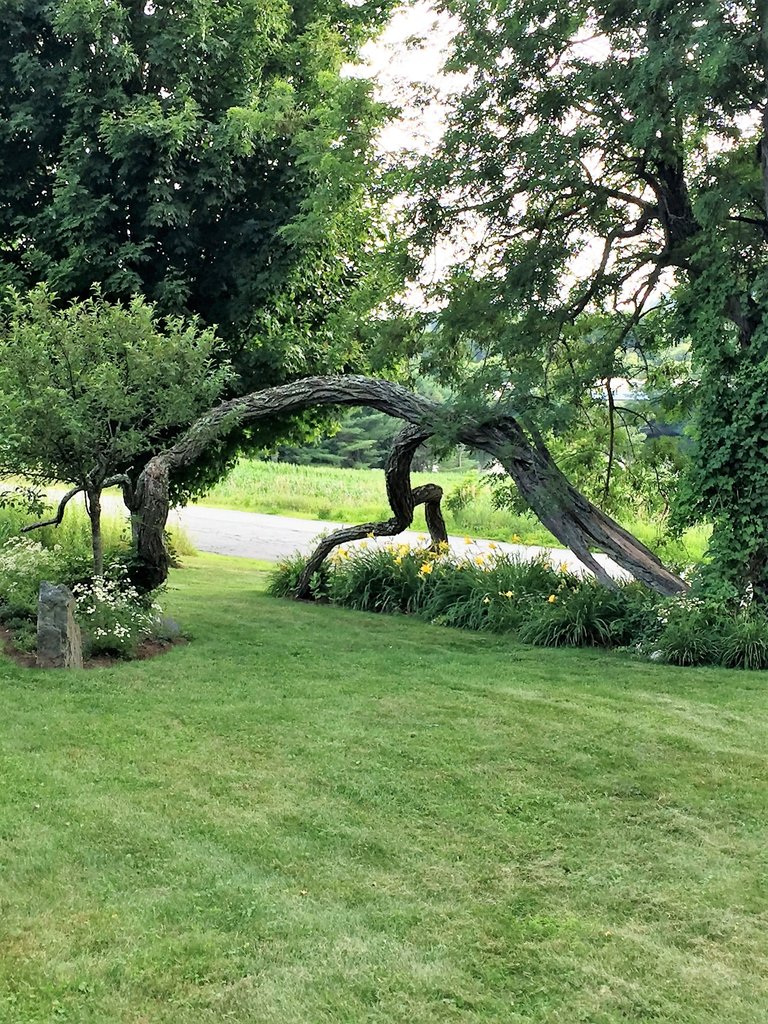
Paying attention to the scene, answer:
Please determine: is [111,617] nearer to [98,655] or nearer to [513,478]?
[98,655]

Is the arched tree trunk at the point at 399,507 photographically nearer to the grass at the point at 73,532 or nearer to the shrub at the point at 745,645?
the grass at the point at 73,532

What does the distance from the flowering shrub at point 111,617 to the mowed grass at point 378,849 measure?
51 cm

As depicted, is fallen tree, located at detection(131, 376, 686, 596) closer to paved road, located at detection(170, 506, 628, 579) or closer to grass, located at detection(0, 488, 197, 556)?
grass, located at detection(0, 488, 197, 556)

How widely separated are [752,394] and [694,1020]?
5777 millimetres

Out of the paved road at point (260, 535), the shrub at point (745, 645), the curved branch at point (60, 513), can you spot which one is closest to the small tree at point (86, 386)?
the curved branch at point (60, 513)

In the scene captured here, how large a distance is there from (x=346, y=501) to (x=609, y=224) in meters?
16.5

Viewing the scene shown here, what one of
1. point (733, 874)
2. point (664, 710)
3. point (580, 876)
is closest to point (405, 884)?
point (580, 876)

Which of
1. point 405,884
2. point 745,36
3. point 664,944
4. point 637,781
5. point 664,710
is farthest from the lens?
point 745,36

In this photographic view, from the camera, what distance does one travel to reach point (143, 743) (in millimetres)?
4727

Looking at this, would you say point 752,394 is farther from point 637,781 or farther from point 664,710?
point 637,781

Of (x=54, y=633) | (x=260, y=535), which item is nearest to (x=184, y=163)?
(x=54, y=633)

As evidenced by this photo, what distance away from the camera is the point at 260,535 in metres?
18.7

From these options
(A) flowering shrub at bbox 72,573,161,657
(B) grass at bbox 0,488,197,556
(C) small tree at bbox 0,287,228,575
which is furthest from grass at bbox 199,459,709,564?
(C) small tree at bbox 0,287,228,575

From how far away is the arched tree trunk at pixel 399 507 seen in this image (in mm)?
9461
